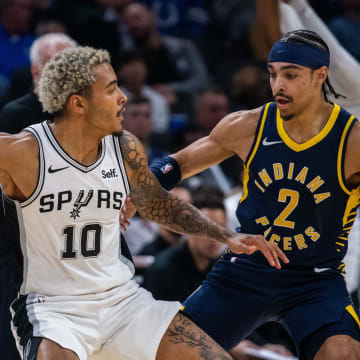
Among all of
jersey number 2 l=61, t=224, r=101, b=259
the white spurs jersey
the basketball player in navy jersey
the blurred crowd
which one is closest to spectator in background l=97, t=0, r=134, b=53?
the blurred crowd

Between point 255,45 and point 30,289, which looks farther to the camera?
point 255,45

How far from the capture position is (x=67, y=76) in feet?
13.3

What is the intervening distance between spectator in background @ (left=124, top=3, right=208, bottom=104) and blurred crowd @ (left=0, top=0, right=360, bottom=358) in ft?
0.04

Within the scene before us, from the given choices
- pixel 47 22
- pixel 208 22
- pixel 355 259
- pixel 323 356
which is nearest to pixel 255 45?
pixel 208 22

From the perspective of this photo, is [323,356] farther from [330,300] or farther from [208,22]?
[208,22]

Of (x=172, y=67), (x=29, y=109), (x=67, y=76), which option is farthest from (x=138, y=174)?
(x=172, y=67)

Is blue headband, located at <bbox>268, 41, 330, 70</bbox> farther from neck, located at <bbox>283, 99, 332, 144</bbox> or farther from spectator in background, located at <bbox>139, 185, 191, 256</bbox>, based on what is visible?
spectator in background, located at <bbox>139, 185, 191, 256</bbox>

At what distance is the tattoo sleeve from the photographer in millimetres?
4164

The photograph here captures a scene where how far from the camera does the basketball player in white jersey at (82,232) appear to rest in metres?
3.84

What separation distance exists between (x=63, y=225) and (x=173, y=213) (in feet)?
2.15

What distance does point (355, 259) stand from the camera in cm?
587

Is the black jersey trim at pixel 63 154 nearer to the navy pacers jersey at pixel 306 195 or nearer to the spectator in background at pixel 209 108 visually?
the navy pacers jersey at pixel 306 195

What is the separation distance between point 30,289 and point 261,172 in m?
1.41

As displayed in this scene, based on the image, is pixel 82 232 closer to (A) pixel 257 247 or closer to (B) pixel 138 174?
(B) pixel 138 174
